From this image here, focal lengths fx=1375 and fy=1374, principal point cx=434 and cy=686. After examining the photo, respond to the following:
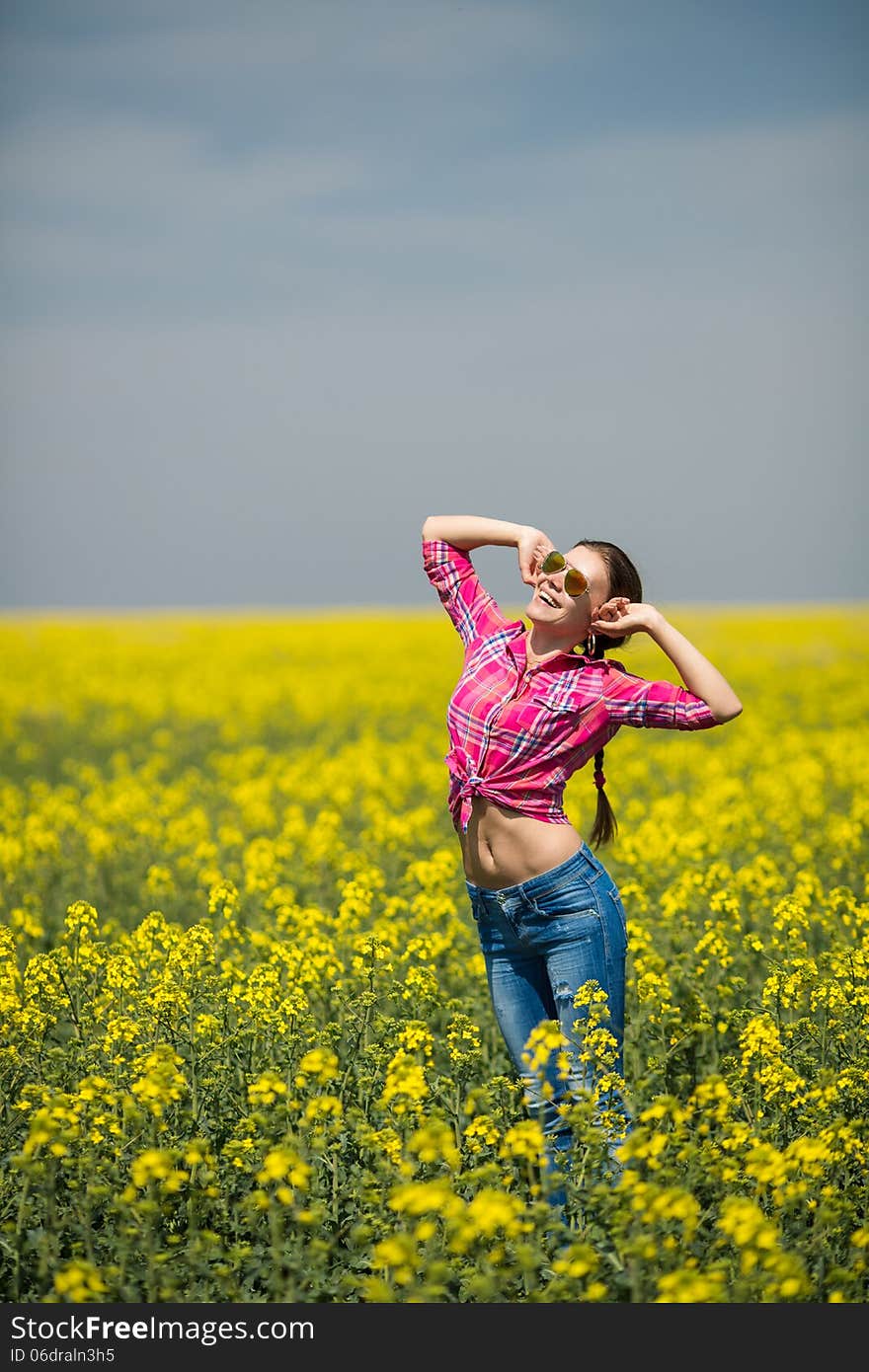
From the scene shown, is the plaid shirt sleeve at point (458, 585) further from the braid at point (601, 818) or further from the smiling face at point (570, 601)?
the braid at point (601, 818)

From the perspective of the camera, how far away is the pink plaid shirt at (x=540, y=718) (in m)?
4.43

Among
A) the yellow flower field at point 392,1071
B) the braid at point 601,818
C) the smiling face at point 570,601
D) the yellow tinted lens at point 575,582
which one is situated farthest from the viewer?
the braid at point 601,818

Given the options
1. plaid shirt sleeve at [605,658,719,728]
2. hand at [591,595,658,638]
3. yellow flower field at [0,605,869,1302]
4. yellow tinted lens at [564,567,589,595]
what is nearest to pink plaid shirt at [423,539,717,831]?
plaid shirt sleeve at [605,658,719,728]

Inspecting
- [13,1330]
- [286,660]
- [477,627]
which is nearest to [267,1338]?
[13,1330]

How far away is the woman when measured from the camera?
174 inches

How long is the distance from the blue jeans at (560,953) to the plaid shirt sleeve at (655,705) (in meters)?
0.49

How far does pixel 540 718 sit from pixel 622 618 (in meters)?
0.42

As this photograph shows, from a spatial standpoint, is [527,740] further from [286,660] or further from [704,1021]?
[286,660]

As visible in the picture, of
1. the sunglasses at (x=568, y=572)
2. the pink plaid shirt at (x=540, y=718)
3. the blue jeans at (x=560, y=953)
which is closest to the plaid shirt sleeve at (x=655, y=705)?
the pink plaid shirt at (x=540, y=718)

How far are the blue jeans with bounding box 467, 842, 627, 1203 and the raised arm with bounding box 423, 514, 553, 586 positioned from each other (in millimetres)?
981

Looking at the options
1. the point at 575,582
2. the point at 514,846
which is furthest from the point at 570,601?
the point at 514,846

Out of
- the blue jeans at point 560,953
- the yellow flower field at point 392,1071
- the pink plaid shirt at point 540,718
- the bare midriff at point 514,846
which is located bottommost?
the yellow flower field at point 392,1071

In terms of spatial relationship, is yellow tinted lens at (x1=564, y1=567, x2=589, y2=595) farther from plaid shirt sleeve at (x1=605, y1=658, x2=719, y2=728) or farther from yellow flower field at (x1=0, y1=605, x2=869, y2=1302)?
yellow flower field at (x1=0, y1=605, x2=869, y2=1302)

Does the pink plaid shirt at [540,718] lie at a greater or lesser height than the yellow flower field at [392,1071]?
greater
